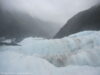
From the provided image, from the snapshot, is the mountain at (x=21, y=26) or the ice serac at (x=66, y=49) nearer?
the ice serac at (x=66, y=49)

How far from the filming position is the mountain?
92cm

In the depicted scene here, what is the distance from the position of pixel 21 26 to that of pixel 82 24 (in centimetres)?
33

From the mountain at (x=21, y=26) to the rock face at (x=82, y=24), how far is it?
0.07 m

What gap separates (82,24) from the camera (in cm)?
95

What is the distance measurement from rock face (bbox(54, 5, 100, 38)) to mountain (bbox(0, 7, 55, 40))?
66mm

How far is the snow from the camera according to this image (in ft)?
2.13

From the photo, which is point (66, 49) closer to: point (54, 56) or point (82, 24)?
point (54, 56)

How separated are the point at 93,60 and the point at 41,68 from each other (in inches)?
8.3

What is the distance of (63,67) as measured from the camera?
2.21 ft

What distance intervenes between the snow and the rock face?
0.05m

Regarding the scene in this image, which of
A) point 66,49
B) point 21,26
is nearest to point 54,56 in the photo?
point 66,49

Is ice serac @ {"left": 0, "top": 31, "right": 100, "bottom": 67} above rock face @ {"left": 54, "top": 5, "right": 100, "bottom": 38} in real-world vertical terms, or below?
below

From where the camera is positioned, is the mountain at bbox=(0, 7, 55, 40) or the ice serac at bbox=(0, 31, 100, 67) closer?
the ice serac at bbox=(0, 31, 100, 67)

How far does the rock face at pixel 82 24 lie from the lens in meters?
0.94
